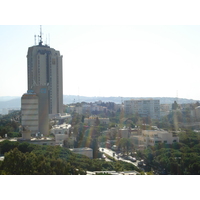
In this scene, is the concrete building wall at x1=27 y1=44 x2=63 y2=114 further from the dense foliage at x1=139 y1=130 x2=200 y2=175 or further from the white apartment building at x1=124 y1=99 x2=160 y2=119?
the dense foliage at x1=139 y1=130 x2=200 y2=175

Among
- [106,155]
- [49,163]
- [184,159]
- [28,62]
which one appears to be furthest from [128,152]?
[28,62]

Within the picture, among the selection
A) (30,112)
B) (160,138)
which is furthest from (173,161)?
(30,112)

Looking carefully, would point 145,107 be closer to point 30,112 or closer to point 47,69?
point 47,69

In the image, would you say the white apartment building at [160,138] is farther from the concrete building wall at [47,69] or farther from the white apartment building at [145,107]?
the white apartment building at [145,107]

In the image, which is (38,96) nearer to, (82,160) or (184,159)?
(82,160)

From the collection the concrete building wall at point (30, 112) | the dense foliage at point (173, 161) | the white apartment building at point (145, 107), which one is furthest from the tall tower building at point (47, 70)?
the dense foliage at point (173, 161)
